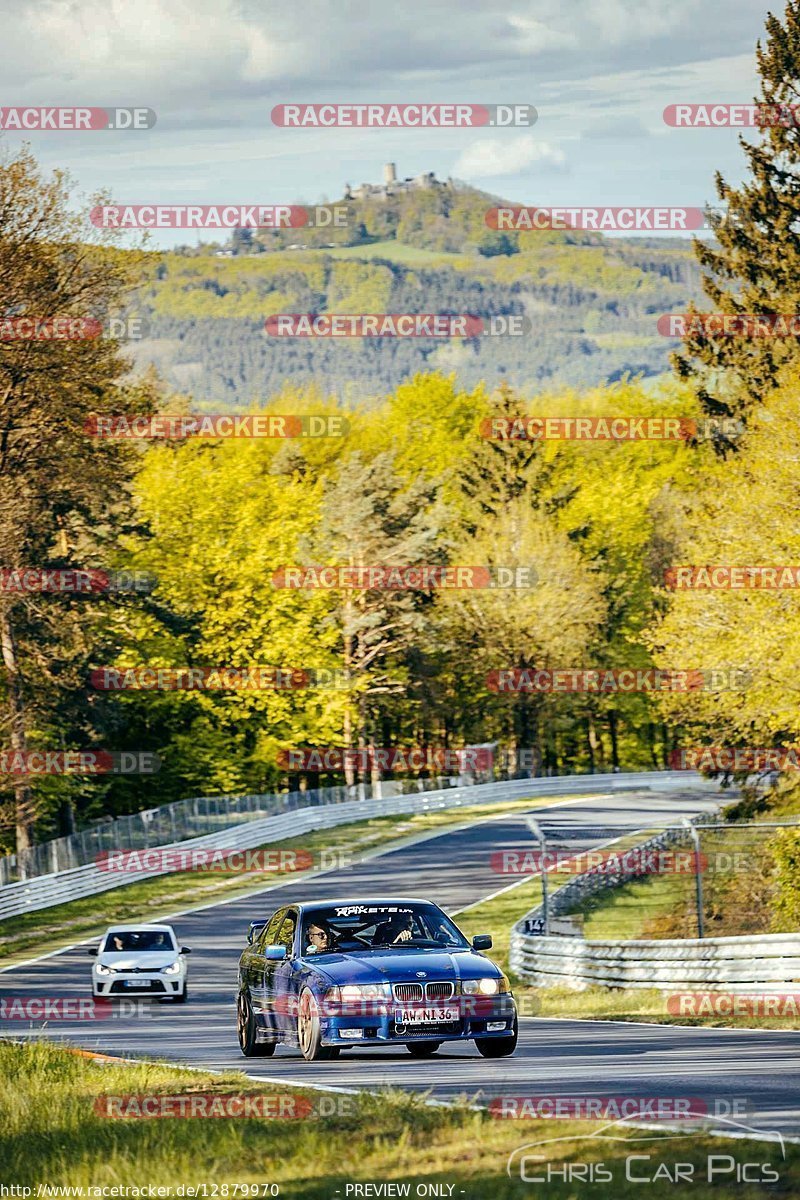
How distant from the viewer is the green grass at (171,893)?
42750 mm

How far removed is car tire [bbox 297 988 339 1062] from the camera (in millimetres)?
A: 15148

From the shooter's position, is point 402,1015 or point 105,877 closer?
point 402,1015

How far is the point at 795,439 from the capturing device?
41.9m

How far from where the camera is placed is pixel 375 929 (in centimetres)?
1623

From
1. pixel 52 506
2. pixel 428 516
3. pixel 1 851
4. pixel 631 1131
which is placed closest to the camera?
pixel 631 1131

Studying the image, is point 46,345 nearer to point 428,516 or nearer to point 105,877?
point 105,877

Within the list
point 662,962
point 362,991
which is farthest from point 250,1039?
point 662,962

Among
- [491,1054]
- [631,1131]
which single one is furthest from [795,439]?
[631,1131]

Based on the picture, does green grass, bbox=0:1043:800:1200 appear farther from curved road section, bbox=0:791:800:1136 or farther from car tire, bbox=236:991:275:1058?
car tire, bbox=236:991:275:1058

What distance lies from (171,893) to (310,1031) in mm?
34248

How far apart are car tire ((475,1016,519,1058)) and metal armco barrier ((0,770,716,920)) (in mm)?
30153

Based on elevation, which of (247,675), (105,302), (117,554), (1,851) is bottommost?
(1,851)

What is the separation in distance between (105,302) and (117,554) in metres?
18.6

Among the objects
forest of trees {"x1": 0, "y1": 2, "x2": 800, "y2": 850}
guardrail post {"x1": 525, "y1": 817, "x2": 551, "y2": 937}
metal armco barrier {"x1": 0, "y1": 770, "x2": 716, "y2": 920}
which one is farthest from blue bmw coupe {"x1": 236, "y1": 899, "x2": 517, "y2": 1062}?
metal armco barrier {"x1": 0, "y1": 770, "x2": 716, "y2": 920}
